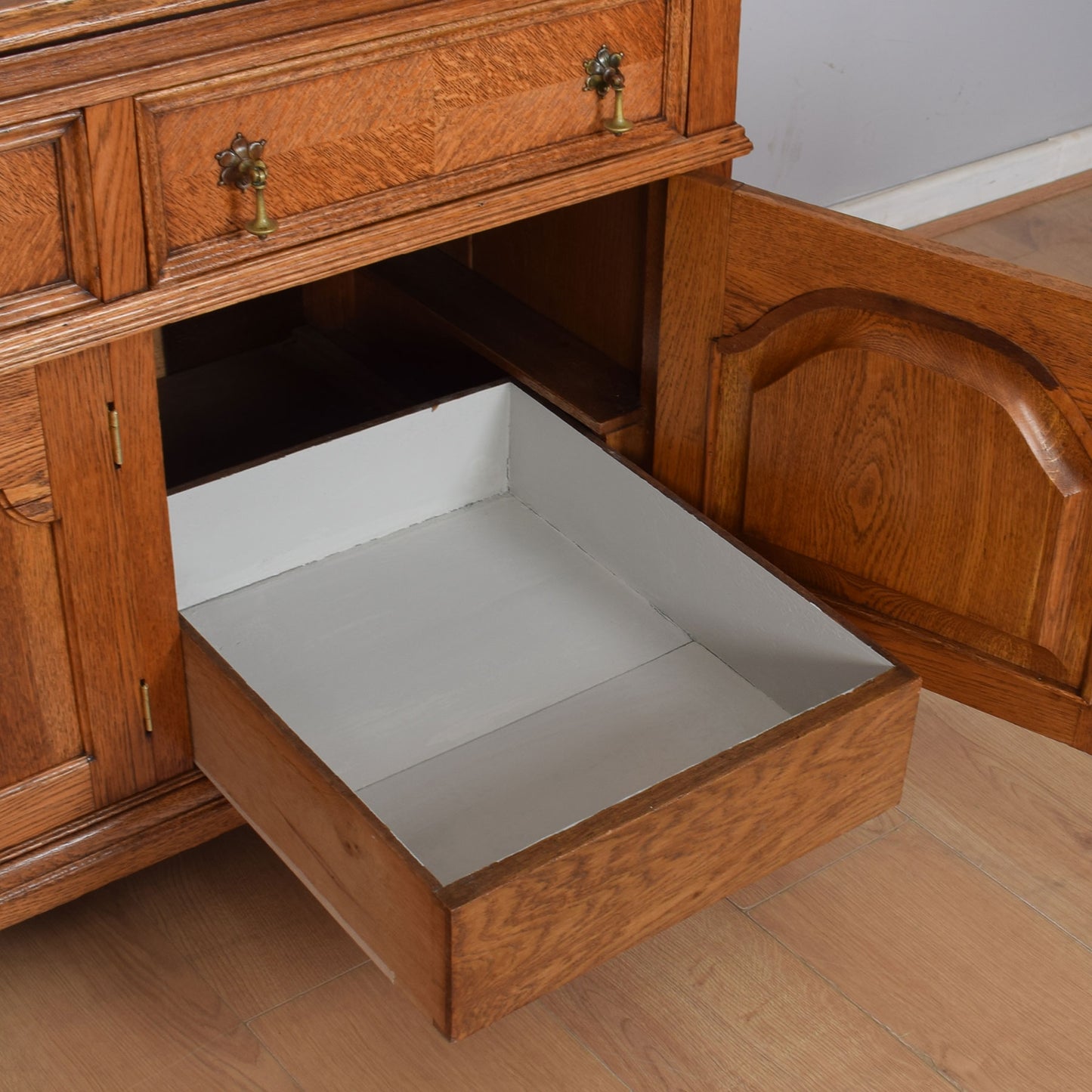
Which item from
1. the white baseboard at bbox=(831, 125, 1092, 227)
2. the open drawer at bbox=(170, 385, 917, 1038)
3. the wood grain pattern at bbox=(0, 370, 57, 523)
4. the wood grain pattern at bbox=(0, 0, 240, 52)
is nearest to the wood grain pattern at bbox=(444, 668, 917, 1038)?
the open drawer at bbox=(170, 385, 917, 1038)

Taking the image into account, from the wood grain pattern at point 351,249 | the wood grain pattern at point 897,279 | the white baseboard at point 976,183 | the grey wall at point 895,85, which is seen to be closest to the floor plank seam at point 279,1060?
the wood grain pattern at point 351,249

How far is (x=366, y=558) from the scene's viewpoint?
1172 mm

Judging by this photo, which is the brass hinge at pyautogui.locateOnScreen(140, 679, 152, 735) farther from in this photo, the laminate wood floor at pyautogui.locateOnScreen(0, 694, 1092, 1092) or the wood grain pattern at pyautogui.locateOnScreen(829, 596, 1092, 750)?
the wood grain pattern at pyautogui.locateOnScreen(829, 596, 1092, 750)

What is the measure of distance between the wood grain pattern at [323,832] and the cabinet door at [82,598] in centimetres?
4

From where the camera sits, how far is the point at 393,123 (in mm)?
877

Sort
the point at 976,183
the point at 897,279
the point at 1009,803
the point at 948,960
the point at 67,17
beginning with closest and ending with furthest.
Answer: the point at 67,17, the point at 897,279, the point at 948,960, the point at 1009,803, the point at 976,183

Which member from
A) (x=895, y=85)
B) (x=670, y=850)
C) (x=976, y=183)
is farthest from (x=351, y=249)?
(x=976, y=183)

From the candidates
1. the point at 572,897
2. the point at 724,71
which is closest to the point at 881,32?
the point at 724,71

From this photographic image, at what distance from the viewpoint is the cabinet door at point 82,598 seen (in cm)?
85

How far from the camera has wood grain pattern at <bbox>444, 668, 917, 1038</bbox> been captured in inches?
30.2

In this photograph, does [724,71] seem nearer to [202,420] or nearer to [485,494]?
[485,494]

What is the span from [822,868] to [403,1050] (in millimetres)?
333

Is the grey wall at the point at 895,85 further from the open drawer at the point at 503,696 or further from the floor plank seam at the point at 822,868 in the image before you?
the floor plank seam at the point at 822,868

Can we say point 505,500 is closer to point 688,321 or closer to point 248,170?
point 688,321
